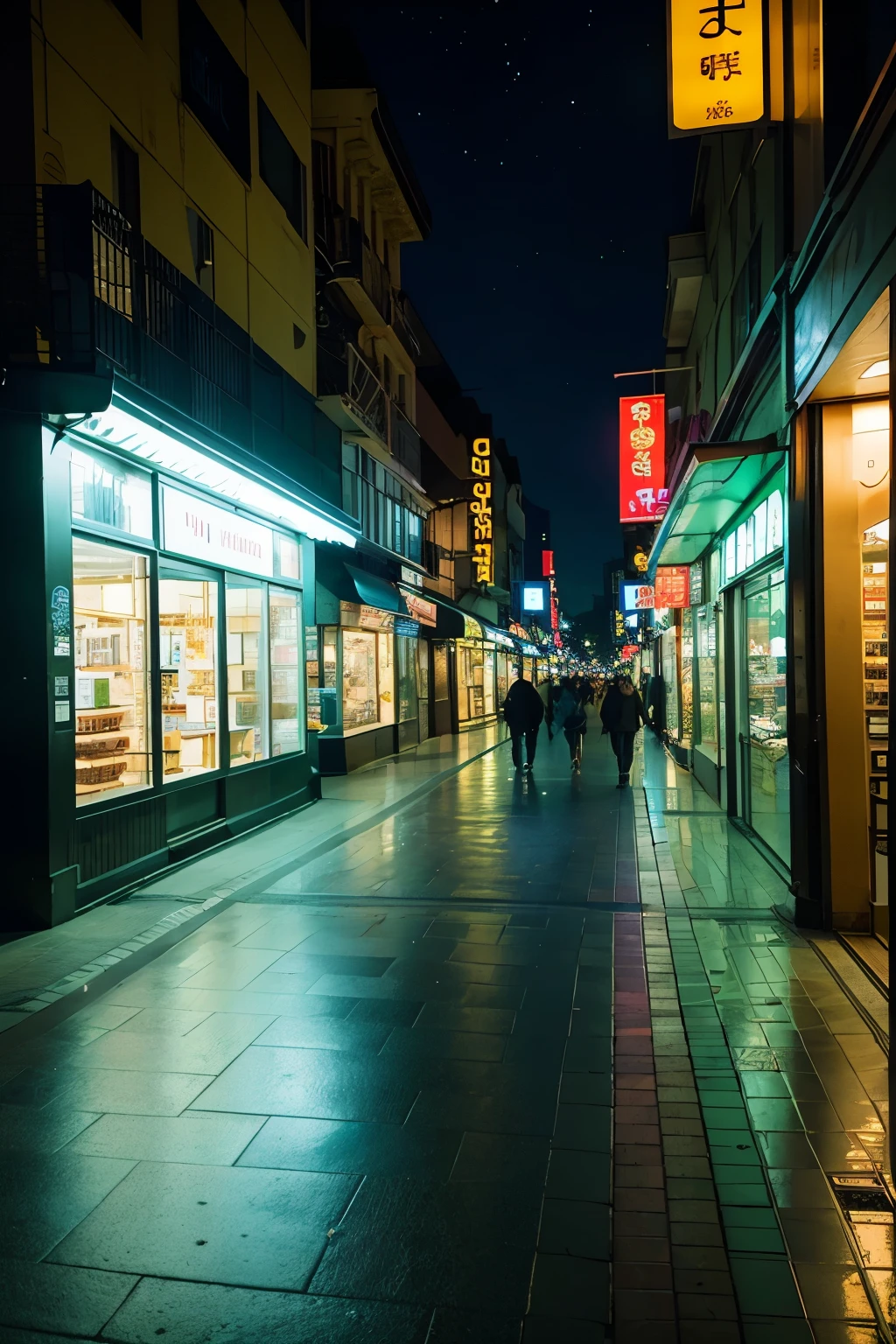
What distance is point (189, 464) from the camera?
955 centimetres

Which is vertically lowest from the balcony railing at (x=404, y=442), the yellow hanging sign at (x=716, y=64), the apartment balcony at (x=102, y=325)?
the apartment balcony at (x=102, y=325)

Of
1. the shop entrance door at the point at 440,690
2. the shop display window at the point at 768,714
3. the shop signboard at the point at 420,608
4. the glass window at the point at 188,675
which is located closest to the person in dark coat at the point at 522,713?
the shop signboard at the point at 420,608

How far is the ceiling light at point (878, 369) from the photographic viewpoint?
5.86 m

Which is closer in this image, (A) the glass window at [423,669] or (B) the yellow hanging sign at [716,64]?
(B) the yellow hanging sign at [716,64]

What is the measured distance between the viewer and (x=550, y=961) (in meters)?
6.64

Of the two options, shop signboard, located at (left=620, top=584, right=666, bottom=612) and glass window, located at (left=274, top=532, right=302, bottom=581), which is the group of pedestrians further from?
shop signboard, located at (left=620, top=584, right=666, bottom=612)

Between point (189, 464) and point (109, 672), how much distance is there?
230 cm

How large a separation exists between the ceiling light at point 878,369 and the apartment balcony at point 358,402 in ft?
42.5

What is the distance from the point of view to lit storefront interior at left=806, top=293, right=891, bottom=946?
6.71 meters

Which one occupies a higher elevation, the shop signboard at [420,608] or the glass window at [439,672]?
the shop signboard at [420,608]

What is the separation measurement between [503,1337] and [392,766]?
17.5 m

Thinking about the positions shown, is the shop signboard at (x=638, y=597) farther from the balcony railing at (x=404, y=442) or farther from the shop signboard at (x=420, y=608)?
the balcony railing at (x=404, y=442)

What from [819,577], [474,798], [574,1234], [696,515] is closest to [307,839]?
[474,798]

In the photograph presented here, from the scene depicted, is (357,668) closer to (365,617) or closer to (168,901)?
(365,617)
